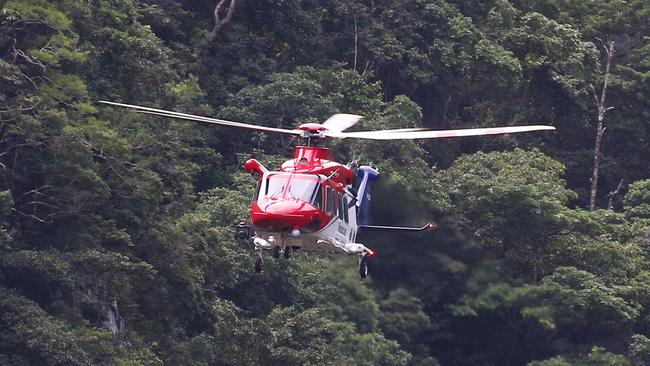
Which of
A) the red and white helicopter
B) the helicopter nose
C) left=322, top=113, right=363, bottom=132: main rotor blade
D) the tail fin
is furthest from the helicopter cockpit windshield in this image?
the tail fin

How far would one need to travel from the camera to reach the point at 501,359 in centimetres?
3042

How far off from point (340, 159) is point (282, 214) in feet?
41.4

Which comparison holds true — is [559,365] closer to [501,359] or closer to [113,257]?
[501,359]

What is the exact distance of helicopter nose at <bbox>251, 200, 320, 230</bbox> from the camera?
56.5ft

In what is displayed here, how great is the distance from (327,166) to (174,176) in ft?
30.0

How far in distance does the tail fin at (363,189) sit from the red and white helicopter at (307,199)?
1.58 feet

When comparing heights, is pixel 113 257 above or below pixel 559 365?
above

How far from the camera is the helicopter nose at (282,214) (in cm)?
1722

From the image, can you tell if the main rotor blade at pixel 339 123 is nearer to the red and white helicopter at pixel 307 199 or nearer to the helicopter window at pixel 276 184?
the red and white helicopter at pixel 307 199

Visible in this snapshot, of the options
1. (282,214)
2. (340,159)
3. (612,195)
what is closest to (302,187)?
(282,214)

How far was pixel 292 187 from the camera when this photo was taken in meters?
17.7

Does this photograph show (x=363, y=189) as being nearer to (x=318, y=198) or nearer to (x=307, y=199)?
(x=318, y=198)

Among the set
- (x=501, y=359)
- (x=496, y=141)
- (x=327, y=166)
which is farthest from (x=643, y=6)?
(x=327, y=166)

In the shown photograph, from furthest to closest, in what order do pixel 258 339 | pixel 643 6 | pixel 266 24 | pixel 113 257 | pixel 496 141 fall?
pixel 643 6
pixel 496 141
pixel 266 24
pixel 258 339
pixel 113 257
